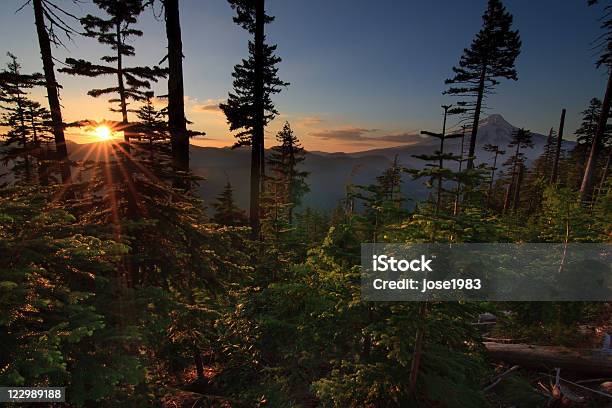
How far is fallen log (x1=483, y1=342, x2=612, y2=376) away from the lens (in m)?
7.16

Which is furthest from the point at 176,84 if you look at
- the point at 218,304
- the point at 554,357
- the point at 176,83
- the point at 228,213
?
the point at 228,213

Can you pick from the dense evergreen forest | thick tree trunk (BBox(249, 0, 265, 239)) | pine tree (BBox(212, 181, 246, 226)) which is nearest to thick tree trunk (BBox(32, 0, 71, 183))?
the dense evergreen forest

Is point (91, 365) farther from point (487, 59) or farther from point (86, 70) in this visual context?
point (487, 59)

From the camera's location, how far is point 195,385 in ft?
25.8

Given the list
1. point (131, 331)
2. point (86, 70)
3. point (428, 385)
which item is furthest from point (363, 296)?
point (86, 70)

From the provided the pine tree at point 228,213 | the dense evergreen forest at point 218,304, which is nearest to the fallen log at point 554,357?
the dense evergreen forest at point 218,304

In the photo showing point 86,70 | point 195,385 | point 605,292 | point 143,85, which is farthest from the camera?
point 143,85

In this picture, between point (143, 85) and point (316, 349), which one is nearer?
point (316, 349)

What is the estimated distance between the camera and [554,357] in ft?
25.0

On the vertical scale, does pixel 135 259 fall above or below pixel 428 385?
above

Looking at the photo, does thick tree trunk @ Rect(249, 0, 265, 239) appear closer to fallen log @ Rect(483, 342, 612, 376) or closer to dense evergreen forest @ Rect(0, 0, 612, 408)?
dense evergreen forest @ Rect(0, 0, 612, 408)

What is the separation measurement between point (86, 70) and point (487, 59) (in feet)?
77.1

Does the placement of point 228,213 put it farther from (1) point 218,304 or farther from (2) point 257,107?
(1) point 218,304

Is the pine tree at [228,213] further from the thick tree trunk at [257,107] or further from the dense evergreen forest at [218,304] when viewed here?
the dense evergreen forest at [218,304]
